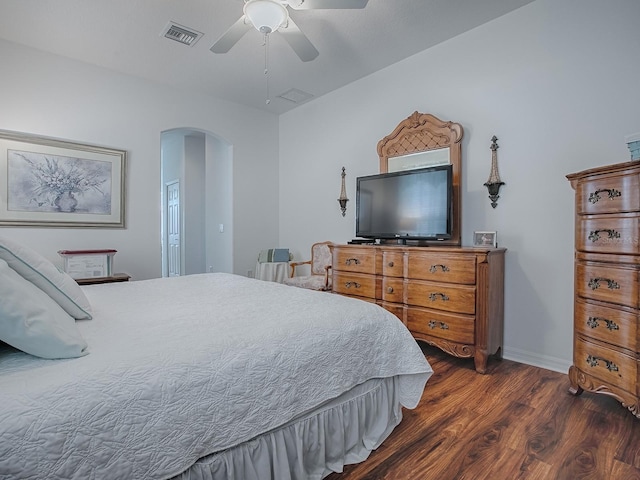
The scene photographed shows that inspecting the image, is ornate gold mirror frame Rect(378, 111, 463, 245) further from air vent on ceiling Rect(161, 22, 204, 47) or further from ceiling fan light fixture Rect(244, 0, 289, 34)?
air vent on ceiling Rect(161, 22, 204, 47)

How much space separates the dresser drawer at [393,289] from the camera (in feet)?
9.77

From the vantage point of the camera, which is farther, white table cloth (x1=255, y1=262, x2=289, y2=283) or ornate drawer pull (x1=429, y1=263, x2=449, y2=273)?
white table cloth (x1=255, y1=262, x2=289, y2=283)

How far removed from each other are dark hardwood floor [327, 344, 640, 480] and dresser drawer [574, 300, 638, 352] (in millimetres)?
446

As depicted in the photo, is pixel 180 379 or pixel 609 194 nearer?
pixel 180 379

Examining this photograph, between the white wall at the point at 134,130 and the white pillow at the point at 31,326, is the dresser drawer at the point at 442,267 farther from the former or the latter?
the white wall at the point at 134,130

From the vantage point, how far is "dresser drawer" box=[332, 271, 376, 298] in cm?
318

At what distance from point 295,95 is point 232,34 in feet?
6.99

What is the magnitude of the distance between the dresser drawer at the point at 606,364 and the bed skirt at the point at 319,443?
4.06ft

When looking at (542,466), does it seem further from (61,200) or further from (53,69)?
(53,69)

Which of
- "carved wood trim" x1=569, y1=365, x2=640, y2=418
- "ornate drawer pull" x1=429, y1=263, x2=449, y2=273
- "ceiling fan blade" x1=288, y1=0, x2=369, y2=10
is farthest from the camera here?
"ornate drawer pull" x1=429, y1=263, x2=449, y2=273

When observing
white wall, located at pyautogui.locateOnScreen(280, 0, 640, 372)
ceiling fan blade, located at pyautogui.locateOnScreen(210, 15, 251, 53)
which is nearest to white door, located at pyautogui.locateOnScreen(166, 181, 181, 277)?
ceiling fan blade, located at pyautogui.locateOnScreen(210, 15, 251, 53)

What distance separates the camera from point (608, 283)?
1912 mm

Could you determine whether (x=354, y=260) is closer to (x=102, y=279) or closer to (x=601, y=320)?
(x=601, y=320)

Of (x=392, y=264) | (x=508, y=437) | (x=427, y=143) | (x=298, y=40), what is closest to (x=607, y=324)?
(x=508, y=437)
